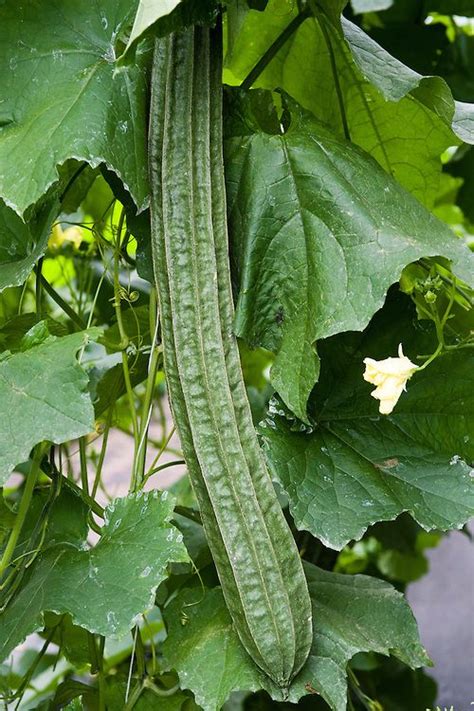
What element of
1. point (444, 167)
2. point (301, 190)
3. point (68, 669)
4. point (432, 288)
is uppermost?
point (301, 190)

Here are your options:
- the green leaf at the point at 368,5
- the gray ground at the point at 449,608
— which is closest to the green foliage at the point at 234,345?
the green leaf at the point at 368,5

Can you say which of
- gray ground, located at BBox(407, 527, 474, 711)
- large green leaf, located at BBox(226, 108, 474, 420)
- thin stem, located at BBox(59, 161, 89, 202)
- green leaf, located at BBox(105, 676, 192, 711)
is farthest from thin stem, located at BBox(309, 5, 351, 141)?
gray ground, located at BBox(407, 527, 474, 711)

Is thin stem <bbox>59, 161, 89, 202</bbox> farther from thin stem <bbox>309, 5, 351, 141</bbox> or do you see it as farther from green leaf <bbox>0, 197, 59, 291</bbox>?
thin stem <bbox>309, 5, 351, 141</bbox>

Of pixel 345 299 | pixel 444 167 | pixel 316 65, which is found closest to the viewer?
pixel 345 299

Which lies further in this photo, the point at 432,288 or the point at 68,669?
the point at 68,669

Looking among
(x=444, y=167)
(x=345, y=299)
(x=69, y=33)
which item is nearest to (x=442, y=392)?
(x=345, y=299)

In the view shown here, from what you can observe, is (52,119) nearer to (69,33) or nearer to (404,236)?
(69,33)

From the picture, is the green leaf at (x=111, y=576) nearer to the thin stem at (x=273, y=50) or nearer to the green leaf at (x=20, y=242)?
the green leaf at (x=20, y=242)

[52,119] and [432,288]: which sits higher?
[52,119]
